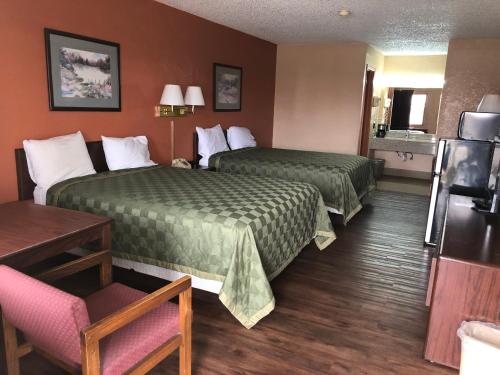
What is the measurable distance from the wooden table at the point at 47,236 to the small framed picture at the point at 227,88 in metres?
3.49

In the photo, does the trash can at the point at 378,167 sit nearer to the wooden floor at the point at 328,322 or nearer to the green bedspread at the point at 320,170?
the green bedspread at the point at 320,170

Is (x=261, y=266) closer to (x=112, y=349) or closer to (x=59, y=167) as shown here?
(x=112, y=349)

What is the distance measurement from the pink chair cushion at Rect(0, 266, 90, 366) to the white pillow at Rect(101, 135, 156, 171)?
7.76 ft

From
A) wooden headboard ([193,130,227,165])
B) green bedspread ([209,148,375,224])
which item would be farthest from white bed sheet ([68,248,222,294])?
wooden headboard ([193,130,227,165])

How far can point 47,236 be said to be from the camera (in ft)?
6.07

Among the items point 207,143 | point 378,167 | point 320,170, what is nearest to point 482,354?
point 320,170

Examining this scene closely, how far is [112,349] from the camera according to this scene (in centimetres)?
143

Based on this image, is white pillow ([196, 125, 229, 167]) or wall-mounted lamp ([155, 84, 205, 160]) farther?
white pillow ([196, 125, 229, 167])

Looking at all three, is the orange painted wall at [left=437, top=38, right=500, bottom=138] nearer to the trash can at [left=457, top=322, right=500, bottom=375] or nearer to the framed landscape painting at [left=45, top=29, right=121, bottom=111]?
the framed landscape painting at [left=45, top=29, right=121, bottom=111]

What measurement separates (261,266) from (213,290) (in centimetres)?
35

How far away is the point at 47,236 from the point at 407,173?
6908 millimetres

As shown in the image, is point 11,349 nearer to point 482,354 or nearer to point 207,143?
point 482,354

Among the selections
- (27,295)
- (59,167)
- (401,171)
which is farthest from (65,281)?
(401,171)

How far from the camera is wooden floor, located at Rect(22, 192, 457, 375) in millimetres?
2033
